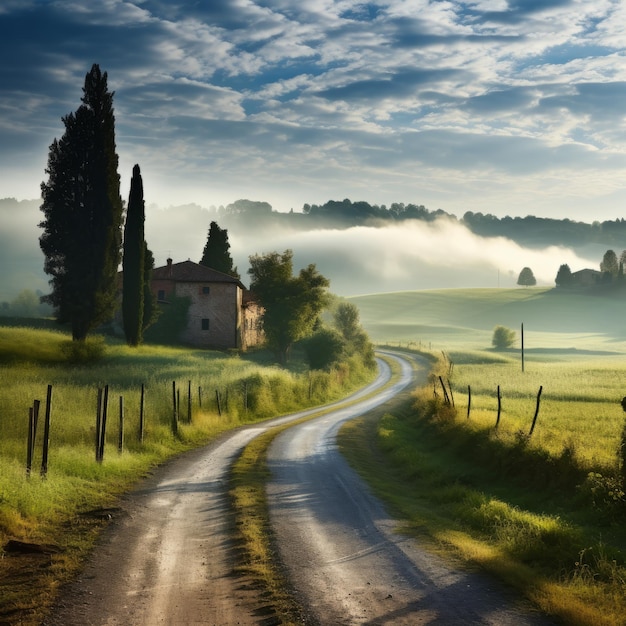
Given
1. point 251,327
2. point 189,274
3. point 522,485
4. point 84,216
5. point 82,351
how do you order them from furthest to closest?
point 251,327 → point 189,274 → point 84,216 → point 82,351 → point 522,485

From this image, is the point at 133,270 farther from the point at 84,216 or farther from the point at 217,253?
the point at 217,253

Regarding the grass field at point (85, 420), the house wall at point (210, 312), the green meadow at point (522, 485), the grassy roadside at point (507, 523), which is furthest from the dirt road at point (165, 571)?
the house wall at point (210, 312)

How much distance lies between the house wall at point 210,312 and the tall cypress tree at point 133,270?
11.6m

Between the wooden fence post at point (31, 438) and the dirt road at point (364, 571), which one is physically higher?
the wooden fence post at point (31, 438)

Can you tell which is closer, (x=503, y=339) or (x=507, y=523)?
(x=507, y=523)

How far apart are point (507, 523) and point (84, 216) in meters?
49.5

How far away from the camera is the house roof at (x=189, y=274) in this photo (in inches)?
2926

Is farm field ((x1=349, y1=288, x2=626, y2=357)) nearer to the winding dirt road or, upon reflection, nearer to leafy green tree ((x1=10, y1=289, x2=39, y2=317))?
leafy green tree ((x1=10, y1=289, x2=39, y2=317))

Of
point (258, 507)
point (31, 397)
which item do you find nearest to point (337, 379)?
point (31, 397)

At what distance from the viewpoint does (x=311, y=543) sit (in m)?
13.1

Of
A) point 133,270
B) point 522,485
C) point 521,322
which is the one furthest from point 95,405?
point 521,322

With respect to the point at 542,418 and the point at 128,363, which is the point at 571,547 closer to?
the point at 542,418

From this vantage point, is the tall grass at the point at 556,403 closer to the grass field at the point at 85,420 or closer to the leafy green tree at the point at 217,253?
the grass field at the point at 85,420

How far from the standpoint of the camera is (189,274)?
Answer: 247 ft
